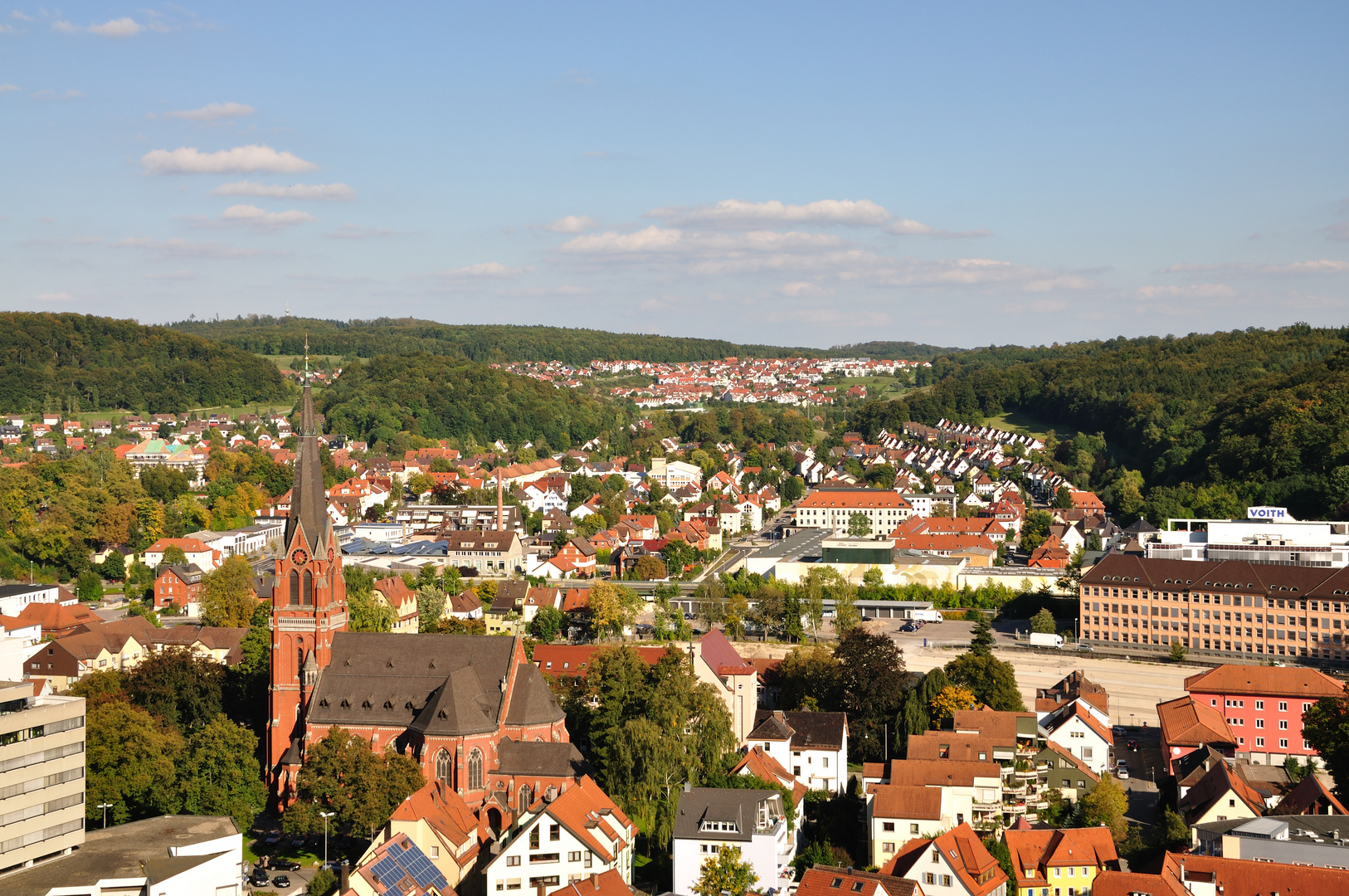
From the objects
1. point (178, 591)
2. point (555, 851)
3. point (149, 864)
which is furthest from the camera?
point (178, 591)

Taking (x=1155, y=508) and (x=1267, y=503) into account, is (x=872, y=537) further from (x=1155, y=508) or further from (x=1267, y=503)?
(x=1267, y=503)

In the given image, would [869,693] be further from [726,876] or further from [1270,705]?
[1270,705]

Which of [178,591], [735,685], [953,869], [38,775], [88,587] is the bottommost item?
[88,587]

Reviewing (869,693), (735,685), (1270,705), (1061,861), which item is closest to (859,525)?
(1270,705)

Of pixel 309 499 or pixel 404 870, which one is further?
pixel 309 499

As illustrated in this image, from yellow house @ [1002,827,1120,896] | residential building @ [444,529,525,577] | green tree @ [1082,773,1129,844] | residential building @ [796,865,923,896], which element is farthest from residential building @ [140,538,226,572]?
yellow house @ [1002,827,1120,896]

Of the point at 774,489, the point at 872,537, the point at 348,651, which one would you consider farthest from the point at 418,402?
the point at 348,651
